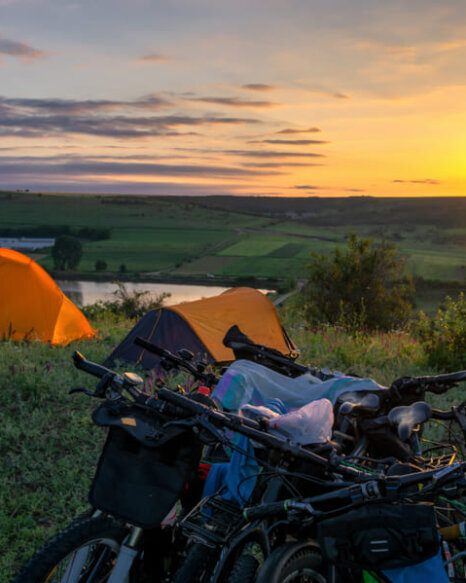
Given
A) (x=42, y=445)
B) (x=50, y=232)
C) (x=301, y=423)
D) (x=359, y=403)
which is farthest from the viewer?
(x=50, y=232)

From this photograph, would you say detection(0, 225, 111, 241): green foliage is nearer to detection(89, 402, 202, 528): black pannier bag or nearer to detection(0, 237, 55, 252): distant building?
detection(0, 237, 55, 252): distant building

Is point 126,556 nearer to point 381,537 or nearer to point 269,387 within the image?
point 381,537

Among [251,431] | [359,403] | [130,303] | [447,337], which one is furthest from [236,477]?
[130,303]

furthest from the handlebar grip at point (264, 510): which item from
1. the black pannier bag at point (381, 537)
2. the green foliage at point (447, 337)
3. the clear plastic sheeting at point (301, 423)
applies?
the green foliage at point (447, 337)

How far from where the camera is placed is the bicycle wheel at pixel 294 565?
256cm

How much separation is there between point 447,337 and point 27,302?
9.44 metres

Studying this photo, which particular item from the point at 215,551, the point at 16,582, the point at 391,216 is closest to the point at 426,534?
the point at 215,551

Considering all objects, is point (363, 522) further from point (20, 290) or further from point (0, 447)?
point (20, 290)

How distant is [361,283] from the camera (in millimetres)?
22172

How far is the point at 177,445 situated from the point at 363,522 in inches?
34.7

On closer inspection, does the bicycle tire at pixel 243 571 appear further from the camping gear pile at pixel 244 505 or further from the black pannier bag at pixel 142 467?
the black pannier bag at pixel 142 467

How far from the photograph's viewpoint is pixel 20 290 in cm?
1417

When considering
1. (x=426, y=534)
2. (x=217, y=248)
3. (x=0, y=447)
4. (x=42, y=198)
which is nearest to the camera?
(x=426, y=534)

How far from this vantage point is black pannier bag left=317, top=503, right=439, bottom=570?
8.11ft
